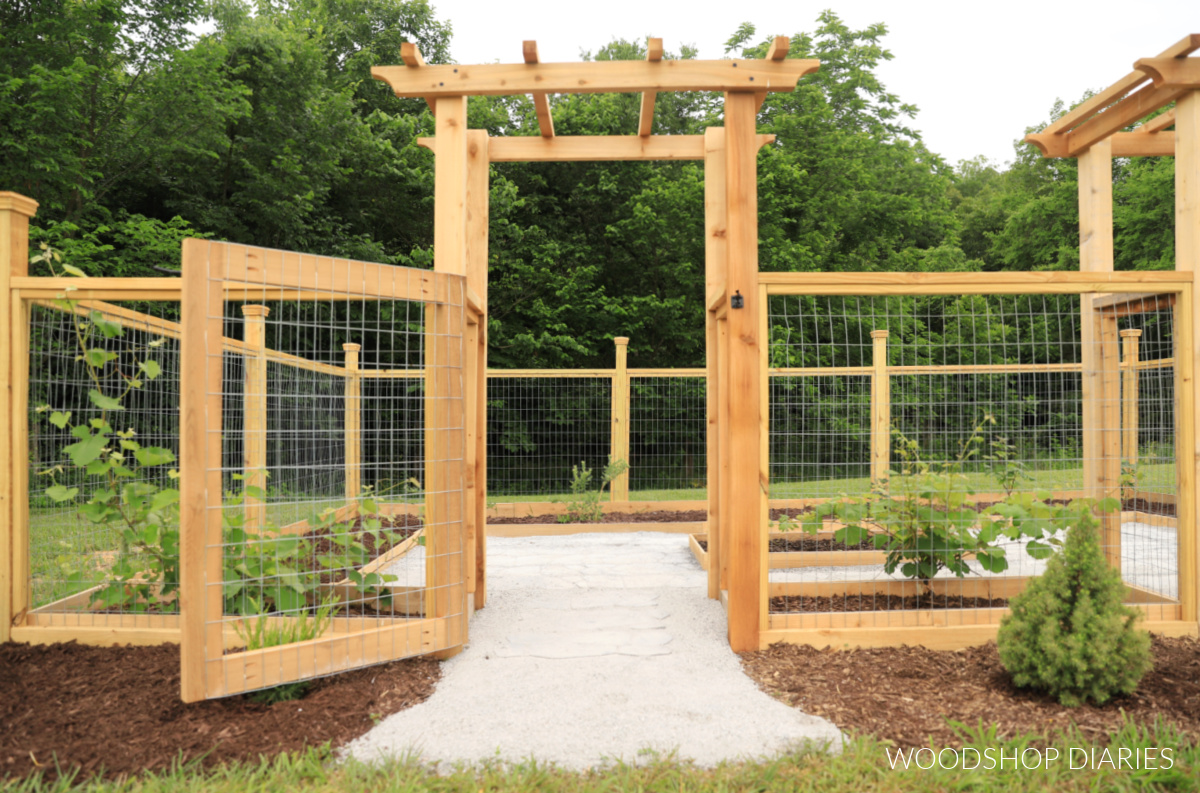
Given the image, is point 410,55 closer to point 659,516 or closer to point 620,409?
point 620,409

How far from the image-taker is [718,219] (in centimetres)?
452

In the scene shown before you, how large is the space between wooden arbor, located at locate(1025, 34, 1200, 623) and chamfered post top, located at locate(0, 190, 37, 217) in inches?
207

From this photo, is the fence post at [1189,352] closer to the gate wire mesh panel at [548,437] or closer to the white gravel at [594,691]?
the white gravel at [594,691]

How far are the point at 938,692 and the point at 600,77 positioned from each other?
319 cm

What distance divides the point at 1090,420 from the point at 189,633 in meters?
4.41

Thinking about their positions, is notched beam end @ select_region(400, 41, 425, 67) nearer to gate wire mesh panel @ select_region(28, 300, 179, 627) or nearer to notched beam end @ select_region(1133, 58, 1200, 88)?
gate wire mesh panel @ select_region(28, 300, 179, 627)

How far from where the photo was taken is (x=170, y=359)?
4234 mm

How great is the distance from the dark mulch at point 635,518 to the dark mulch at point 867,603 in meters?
3.22

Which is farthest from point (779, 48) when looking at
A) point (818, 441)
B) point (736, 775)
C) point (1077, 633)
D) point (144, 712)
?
point (144, 712)

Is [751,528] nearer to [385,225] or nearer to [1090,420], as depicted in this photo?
[1090,420]

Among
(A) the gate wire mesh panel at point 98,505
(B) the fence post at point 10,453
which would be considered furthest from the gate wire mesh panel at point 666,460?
(B) the fence post at point 10,453

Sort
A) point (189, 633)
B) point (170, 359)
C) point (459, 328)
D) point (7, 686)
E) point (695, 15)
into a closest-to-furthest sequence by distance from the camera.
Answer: point (189, 633)
point (7, 686)
point (459, 328)
point (170, 359)
point (695, 15)

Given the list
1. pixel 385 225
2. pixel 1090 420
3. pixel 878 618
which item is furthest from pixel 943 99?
pixel 878 618

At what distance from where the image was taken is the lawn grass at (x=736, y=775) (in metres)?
2.20
